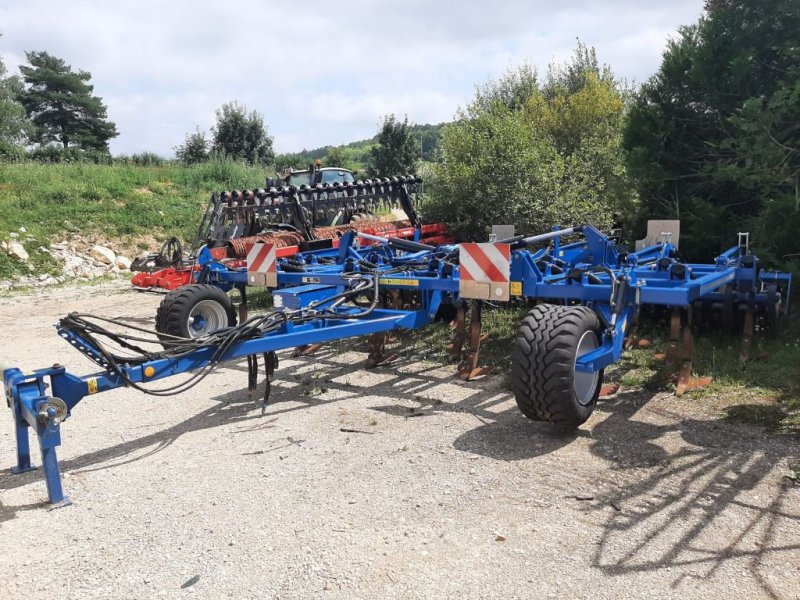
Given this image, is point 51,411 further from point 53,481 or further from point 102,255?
point 102,255

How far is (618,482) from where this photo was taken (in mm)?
3590

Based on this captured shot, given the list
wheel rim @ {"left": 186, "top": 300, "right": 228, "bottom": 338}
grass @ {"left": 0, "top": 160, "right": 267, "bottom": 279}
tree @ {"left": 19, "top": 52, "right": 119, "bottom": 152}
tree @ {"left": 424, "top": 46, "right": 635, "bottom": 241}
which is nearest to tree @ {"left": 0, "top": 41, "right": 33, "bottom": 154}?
tree @ {"left": 19, "top": 52, "right": 119, "bottom": 152}

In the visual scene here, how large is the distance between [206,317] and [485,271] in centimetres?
304

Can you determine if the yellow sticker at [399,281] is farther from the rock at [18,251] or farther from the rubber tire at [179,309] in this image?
the rock at [18,251]

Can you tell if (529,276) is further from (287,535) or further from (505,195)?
(505,195)

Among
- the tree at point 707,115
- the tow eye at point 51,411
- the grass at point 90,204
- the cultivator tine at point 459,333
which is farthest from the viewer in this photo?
the grass at point 90,204

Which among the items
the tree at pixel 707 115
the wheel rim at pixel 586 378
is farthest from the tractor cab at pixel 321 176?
the wheel rim at pixel 586 378

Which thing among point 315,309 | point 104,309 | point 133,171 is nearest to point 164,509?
point 315,309

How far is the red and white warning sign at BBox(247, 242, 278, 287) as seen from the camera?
6.57 meters

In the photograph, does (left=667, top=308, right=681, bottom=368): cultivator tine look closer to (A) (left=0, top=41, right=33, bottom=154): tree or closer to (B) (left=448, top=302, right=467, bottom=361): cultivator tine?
(B) (left=448, top=302, right=467, bottom=361): cultivator tine

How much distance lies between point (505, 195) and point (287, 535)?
321 inches

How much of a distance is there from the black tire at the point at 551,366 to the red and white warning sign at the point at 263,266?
10.3 ft

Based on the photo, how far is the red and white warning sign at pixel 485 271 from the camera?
507 centimetres

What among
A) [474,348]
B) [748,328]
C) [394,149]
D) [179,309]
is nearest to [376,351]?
[474,348]
